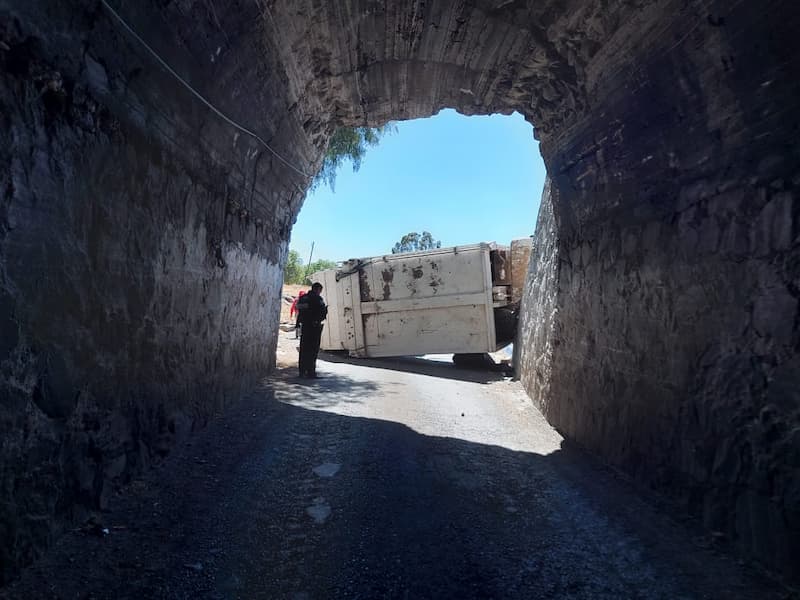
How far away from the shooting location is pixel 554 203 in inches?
217

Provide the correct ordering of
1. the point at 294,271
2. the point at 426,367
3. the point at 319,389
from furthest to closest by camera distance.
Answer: the point at 294,271, the point at 426,367, the point at 319,389

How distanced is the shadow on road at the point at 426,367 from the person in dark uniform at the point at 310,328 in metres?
2.27

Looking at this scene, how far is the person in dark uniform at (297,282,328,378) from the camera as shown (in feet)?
25.8

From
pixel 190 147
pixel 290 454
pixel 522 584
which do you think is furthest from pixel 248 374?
pixel 522 584

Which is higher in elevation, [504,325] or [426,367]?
[504,325]

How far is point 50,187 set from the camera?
2.24m

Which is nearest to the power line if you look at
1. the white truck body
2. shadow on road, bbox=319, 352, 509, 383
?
the white truck body

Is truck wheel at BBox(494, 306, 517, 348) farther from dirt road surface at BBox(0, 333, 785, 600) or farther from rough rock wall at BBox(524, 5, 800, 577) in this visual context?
rough rock wall at BBox(524, 5, 800, 577)

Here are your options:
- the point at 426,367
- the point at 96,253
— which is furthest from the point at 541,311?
the point at 96,253

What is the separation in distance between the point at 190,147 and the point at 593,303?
12.5 feet

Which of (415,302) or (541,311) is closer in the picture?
(541,311)

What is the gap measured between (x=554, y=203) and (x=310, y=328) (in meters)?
4.47

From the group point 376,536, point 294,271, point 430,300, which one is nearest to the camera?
point 376,536

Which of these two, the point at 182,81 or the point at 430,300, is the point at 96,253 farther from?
the point at 430,300
